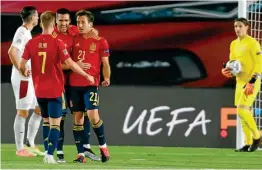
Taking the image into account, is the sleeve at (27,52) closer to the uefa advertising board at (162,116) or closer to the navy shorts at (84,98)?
the navy shorts at (84,98)

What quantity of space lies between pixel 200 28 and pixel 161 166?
4753 millimetres

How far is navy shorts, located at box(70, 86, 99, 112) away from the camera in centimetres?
1189

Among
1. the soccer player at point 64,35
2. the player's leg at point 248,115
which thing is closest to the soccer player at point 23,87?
the soccer player at point 64,35

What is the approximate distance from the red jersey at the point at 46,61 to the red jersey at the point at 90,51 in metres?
0.56

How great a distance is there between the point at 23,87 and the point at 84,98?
142 cm

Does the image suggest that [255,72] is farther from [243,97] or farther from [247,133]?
[247,133]

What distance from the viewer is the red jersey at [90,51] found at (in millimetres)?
11914

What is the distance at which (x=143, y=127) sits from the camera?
15797 mm

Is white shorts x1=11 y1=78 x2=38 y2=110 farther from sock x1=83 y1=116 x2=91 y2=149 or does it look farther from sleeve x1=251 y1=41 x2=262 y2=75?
sleeve x1=251 y1=41 x2=262 y2=75

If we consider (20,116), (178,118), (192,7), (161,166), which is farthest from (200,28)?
(161,166)

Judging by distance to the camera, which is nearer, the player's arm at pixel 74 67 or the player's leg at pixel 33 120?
the player's arm at pixel 74 67

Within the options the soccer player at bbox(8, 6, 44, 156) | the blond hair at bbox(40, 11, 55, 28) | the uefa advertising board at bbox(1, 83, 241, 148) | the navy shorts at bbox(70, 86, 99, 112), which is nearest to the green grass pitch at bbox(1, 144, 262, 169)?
the soccer player at bbox(8, 6, 44, 156)

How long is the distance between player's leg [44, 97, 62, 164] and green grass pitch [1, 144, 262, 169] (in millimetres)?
171

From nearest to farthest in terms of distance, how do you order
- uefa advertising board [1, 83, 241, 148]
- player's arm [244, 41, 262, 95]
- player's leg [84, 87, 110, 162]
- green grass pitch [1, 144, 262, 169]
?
1. green grass pitch [1, 144, 262, 169]
2. player's leg [84, 87, 110, 162]
3. player's arm [244, 41, 262, 95]
4. uefa advertising board [1, 83, 241, 148]
